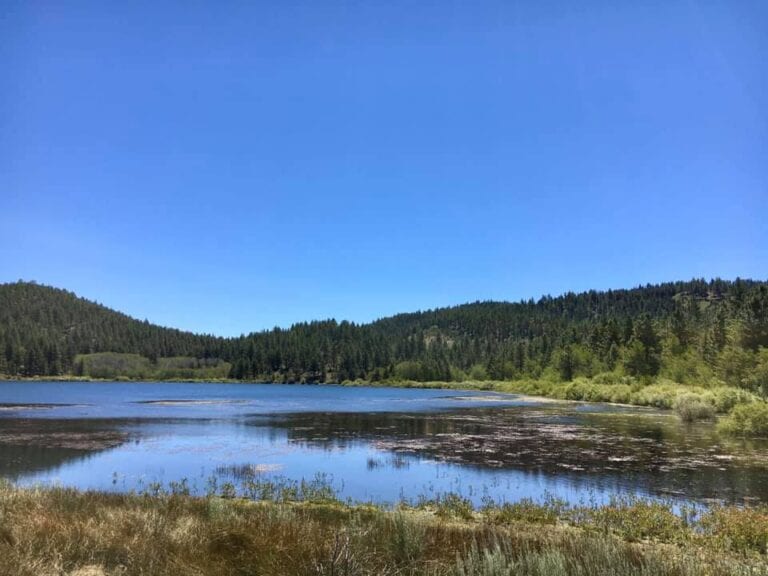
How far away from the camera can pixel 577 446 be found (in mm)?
33500

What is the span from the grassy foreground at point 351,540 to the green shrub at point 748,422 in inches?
1113

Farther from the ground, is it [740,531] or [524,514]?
[740,531]

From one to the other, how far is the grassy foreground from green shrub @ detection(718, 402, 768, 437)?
2827cm

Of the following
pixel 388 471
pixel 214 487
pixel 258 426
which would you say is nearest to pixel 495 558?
pixel 214 487

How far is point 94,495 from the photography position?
50.8 ft

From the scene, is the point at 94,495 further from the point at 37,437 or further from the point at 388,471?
the point at 37,437

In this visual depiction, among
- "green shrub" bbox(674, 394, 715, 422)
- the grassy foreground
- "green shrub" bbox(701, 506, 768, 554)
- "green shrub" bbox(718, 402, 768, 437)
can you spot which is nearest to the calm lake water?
"green shrub" bbox(718, 402, 768, 437)

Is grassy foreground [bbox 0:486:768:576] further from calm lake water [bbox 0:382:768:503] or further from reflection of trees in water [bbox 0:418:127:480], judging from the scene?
reflection of trees in water [bbox 0:418:127:480]

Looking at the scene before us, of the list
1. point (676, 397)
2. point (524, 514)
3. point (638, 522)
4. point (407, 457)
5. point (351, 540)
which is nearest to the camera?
point (351, 540)

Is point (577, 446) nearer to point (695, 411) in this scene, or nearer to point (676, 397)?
point (695, 411)

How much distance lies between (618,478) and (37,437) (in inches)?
1366

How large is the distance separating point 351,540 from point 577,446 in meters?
27.6

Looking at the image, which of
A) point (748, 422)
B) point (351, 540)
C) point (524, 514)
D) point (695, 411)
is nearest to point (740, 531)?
point (524, 514)

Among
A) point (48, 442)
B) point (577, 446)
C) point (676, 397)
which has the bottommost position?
point (577, 446)
